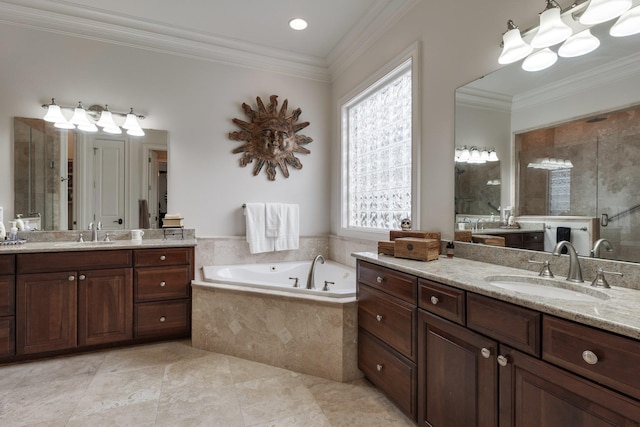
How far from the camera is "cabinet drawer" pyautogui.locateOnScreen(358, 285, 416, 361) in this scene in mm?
1538

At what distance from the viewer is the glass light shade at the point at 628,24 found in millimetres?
1130

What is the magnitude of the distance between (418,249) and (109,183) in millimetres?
2721

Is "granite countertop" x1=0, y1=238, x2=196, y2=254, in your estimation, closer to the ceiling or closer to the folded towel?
the ceiling

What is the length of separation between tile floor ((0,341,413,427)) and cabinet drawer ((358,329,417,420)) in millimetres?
118

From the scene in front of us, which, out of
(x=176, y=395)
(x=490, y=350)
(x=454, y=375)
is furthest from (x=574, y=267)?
(x=176, y=395)

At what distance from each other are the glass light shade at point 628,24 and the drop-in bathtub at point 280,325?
5.88ft

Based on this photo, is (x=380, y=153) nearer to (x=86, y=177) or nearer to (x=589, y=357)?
(x=589, y=357)

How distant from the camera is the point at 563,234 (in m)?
1.37

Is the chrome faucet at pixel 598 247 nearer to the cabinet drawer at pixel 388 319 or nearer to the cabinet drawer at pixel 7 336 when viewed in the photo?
the cabinet drawer at pixel 388 319

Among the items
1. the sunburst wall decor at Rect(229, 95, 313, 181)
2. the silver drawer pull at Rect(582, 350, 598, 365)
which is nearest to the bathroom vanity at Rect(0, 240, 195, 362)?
the sunburst wall decor at Rect(229, 95, 313, 181)

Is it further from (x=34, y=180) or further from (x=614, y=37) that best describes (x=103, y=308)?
(x=614, y=37)

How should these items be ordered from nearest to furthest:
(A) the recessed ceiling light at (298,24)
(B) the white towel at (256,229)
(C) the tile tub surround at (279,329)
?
(C) the tile tub surround at (279,329) < (A) the recessed ceiling light at (298,24) < (B) the white towel at (256,229)

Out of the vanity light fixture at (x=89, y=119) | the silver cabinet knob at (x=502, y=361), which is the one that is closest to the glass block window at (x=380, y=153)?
the silver cabinet knob at (x=502, y=361)

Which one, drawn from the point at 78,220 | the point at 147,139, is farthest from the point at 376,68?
the point at 78,220
